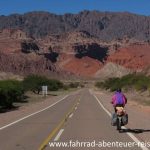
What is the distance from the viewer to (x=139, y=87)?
288 feet

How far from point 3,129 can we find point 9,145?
6.03 m

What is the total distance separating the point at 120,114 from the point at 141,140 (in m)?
2.83

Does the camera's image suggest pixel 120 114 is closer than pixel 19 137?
No

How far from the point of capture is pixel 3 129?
2134 centimetres

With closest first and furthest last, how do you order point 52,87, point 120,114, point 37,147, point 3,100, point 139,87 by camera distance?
point 37,147 → point 120,114 → point 3,100 → point 139,87 → point 52,87

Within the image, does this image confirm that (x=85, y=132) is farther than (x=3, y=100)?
No

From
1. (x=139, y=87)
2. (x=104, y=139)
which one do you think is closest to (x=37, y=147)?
→ (x=104, y=139)

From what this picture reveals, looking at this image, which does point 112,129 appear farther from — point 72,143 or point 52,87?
point 52,87

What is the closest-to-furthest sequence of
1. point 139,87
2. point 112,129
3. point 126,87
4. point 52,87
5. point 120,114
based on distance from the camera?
point 120,114
point 112,129
point 139,87
point 126,87
point 52,87

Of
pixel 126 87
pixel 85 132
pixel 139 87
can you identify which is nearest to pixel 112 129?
pixel 85 132

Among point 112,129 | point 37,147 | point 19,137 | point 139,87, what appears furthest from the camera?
point 139,87

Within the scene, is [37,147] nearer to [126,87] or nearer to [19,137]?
[19,137]

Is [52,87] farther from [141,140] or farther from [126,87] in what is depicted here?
[141,140]

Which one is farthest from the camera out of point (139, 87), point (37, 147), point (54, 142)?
point (139, 87)
